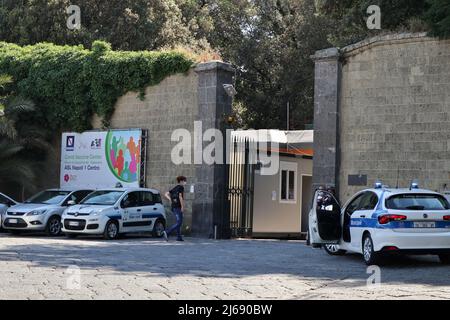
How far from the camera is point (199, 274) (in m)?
11.8

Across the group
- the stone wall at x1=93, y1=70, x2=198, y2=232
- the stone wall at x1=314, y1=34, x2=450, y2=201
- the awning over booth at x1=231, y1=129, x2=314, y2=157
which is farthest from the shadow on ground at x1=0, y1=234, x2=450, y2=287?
the awning over booth at x1=231, y1=129, x2=314, y2=157

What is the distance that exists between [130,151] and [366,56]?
9.15 meters

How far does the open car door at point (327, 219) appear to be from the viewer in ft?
46.9

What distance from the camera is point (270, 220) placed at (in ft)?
86.4

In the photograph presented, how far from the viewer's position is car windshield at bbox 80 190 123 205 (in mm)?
20578

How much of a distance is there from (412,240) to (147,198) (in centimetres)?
1057

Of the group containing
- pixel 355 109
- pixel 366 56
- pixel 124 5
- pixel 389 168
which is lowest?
pixel 389 168

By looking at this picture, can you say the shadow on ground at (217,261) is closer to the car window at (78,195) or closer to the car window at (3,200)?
the car window at (78,195)

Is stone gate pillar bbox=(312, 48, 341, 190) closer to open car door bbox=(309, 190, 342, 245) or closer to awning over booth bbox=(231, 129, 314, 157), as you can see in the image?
awning over booth bbox=(231, 129, 314, 157)

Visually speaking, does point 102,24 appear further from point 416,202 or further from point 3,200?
point 416,202

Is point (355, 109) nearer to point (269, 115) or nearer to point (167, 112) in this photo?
point (167, 112)

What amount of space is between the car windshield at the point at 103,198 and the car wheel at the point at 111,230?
683 millimetres

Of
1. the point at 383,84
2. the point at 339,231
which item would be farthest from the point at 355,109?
the point at 339,231

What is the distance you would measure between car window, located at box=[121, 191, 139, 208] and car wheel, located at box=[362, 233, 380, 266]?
910cm
